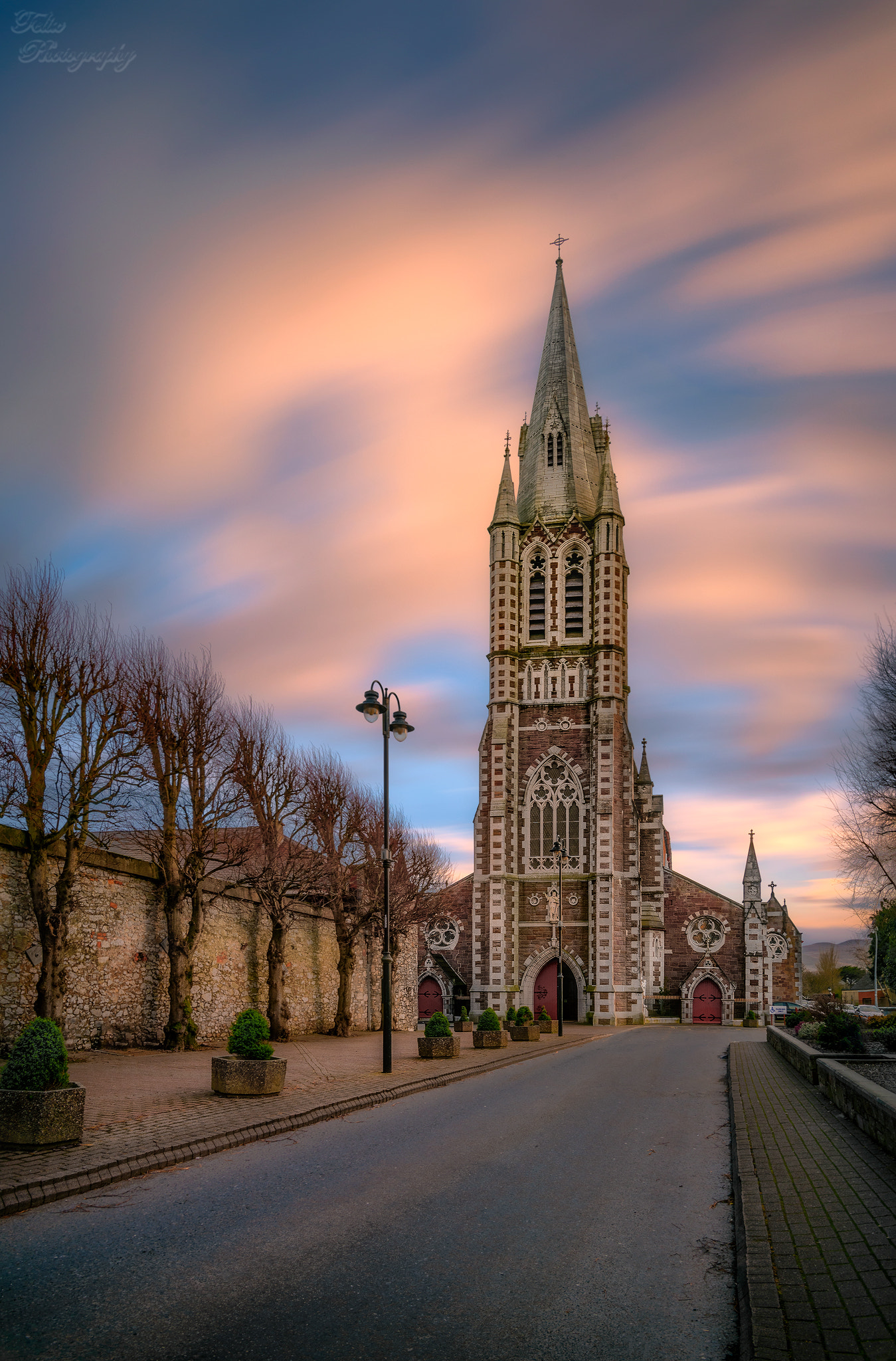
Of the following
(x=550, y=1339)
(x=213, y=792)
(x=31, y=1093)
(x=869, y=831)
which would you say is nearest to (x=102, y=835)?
(x=213, y=792)

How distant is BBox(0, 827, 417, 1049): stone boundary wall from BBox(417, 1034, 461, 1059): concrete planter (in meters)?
5.39

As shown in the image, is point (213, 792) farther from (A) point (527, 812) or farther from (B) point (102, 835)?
(A) point (527, 812)

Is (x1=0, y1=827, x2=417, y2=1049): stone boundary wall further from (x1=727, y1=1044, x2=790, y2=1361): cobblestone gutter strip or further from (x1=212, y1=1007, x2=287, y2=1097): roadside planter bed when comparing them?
(x1=727, y1=1044, x2=790, y2=1361): cobblestone gutter strip

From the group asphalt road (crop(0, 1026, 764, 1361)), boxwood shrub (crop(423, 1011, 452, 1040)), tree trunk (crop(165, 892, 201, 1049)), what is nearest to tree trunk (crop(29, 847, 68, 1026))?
tree trunk (crop(165, 892, 201, 1049))

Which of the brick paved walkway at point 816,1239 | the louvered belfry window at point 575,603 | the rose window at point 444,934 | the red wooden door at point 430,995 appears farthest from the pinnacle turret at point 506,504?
the brick paved walkway at point 816,1239

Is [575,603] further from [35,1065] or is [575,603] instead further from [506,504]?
[35,1065]

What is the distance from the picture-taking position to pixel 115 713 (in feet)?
66.6

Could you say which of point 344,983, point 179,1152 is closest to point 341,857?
point 344,983

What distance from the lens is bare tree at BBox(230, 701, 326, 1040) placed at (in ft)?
83.0

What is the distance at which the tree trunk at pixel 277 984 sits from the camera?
25.3m

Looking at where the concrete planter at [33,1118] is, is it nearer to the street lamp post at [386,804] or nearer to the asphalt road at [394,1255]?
the asphalt road at [394,1255]

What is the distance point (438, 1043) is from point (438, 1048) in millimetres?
112

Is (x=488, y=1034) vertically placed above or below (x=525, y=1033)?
above

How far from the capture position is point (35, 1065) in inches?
371
